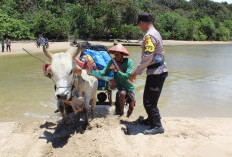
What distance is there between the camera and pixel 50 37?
132ft

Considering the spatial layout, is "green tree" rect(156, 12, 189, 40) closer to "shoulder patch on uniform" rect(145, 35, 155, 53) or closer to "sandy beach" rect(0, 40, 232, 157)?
"sandy beach" rect(0, 40, 232, 157)

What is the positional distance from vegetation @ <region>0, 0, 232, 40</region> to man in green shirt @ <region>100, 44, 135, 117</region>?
30.0m

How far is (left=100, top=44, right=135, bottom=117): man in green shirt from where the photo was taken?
490cm

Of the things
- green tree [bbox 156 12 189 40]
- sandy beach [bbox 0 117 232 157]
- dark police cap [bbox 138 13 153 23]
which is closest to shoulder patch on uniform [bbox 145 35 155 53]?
dark police cap [bbox 138 13 153 23]

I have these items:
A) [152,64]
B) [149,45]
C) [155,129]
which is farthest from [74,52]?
[155,129]

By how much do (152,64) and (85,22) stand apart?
42.7 m

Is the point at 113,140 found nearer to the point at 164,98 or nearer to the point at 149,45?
the point at 149,45

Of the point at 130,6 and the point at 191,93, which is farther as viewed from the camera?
the point at 130,6

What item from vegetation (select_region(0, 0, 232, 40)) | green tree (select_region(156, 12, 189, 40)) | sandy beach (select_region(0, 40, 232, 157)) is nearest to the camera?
sandy beach (select_region(0, 40, 232, 157))

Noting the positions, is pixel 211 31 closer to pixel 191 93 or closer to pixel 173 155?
pixel 191 93

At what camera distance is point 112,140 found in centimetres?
418

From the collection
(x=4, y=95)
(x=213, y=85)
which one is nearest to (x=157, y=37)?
(x=4, y=95)

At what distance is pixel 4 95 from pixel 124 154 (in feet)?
21.1

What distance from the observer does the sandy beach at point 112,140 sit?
12.8ft
